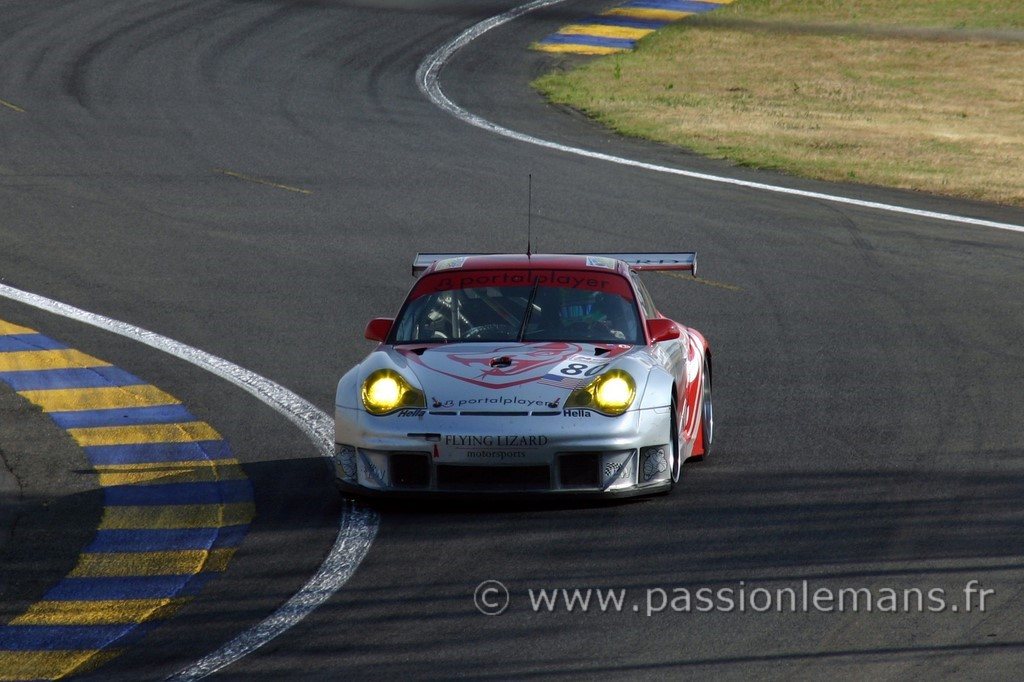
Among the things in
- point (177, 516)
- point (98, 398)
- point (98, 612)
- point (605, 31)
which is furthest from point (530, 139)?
point (98, 612)

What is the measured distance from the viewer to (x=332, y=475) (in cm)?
905

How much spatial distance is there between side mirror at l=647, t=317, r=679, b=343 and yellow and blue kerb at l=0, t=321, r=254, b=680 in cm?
246

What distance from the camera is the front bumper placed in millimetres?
7879

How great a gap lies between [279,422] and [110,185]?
958cm

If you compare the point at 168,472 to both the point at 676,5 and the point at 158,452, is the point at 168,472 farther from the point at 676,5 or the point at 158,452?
the point at 676,5

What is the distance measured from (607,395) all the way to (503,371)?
22.7 inches

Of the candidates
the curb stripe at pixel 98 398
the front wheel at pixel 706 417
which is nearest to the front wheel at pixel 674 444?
the front wheel at pixel 706 417

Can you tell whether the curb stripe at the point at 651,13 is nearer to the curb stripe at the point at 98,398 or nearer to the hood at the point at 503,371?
the curb stripe at the point at 98,398

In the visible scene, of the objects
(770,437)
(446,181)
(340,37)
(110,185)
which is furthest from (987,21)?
(770,437)

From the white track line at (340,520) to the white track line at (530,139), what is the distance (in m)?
8.99

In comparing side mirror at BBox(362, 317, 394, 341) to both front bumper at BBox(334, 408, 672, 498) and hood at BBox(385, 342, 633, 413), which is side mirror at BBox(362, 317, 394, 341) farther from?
front bumper at BBox(334, 408, 672, 498)

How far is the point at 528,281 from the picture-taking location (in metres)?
9.23

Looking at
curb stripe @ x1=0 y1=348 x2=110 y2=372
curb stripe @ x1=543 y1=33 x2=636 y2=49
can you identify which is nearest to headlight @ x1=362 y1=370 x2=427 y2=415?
curb stripe @ x1=0 y1=348 x2=110 y2=372

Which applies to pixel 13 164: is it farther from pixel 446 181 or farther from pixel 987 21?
pixel 987 21
